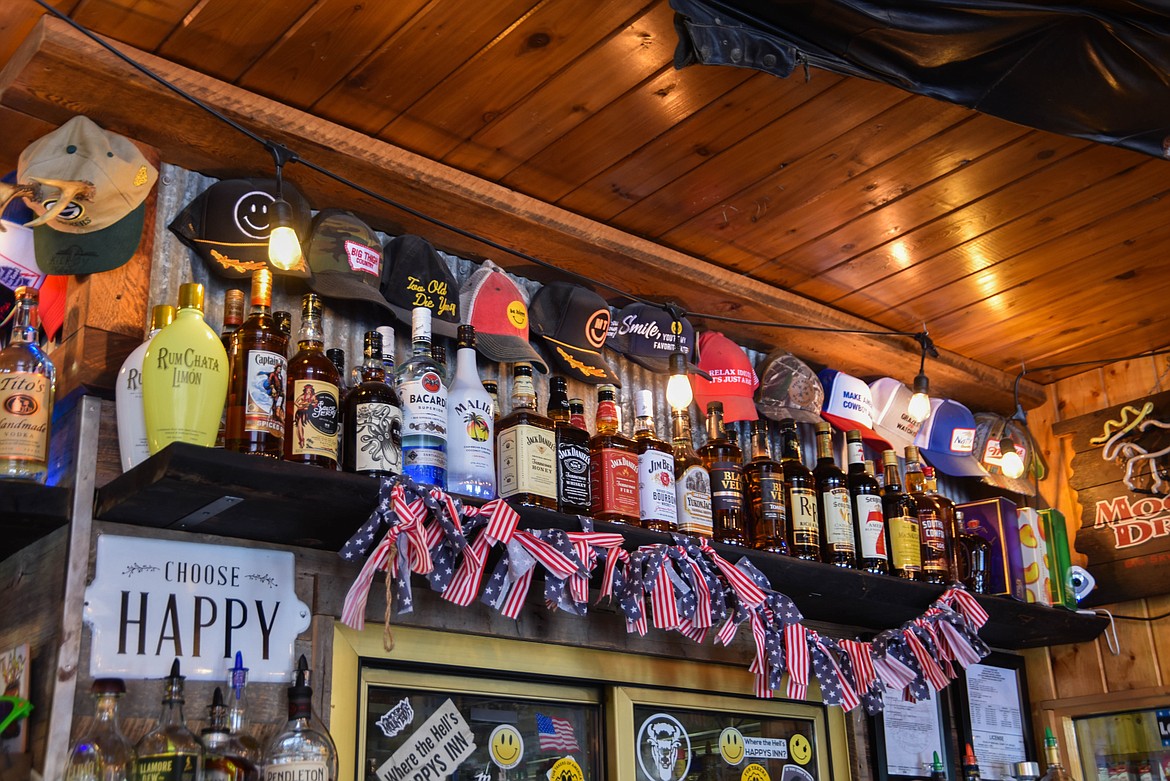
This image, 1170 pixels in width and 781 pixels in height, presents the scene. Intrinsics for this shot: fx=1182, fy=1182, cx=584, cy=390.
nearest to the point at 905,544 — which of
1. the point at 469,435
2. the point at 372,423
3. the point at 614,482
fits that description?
the point at 614,482

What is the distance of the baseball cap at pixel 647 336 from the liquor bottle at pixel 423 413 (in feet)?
2.19

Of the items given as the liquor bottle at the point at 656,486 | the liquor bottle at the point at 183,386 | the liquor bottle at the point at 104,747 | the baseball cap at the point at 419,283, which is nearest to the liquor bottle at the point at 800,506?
the liquor bottle at the point at 656,486

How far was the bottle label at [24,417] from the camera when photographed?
193 cm

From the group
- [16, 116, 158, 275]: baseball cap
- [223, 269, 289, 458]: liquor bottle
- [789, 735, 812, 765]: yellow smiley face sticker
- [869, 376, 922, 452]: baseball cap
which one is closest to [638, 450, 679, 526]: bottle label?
[789, 735, 812, 765]: yellow smiley face sticker

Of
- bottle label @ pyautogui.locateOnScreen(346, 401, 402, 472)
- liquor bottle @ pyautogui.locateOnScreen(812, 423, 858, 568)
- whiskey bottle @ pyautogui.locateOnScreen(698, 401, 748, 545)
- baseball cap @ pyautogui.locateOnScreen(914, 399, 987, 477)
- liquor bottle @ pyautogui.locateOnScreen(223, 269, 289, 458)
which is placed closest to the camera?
liquor bottle @ pyautogui.locateOnScreen(223, 269, 289, 458)

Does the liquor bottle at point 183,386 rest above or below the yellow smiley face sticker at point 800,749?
above

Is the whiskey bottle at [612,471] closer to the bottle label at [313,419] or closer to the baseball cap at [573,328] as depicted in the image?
the baseball cap at [573,328]

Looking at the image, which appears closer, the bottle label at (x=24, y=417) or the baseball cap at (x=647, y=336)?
the bottle label at (x=24, y=417)

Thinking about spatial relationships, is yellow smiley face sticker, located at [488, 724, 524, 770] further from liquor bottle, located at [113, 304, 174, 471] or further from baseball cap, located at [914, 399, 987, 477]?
baseball cap, located at [914, 399, 987, 477]

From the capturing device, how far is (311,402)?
6.99ft

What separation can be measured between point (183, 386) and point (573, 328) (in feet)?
3.51

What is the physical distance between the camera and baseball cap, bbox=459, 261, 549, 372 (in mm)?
2580

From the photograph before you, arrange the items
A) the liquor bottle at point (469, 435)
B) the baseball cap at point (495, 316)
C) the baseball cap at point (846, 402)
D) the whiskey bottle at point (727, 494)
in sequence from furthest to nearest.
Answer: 1. the baseball cap at point (846, 402)
2. the whiskey bottle at point (727, 494)
3. the baseball cap at point (495, 316)
4. the liquor bottle at point (469, 435)

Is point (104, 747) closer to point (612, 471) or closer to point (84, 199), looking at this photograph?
point (84, 199)
